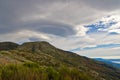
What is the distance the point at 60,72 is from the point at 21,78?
142 inches

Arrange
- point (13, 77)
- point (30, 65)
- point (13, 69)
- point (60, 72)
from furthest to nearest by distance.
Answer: point (30, 65), point (60, 72), point (13, 69), point (13, 77)

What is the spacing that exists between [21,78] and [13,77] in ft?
1.55

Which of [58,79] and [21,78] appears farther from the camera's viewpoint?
[58,79]

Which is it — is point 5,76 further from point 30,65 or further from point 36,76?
point 30,65

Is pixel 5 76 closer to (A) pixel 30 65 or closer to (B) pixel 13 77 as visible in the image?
(B) pixel 13 77

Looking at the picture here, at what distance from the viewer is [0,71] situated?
16.1 metres

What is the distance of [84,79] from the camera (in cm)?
1873

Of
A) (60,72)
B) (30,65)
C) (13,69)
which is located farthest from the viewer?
(30,65)

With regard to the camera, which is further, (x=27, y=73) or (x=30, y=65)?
(x=30, y=65)

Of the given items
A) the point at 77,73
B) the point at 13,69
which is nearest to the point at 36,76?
the point at 13,69

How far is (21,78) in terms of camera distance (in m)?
15.8

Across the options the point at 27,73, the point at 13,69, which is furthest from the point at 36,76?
the point at 13,69

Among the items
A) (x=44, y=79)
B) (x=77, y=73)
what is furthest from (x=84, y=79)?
(x=44, y=79)

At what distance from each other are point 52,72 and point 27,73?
83.9 inches
